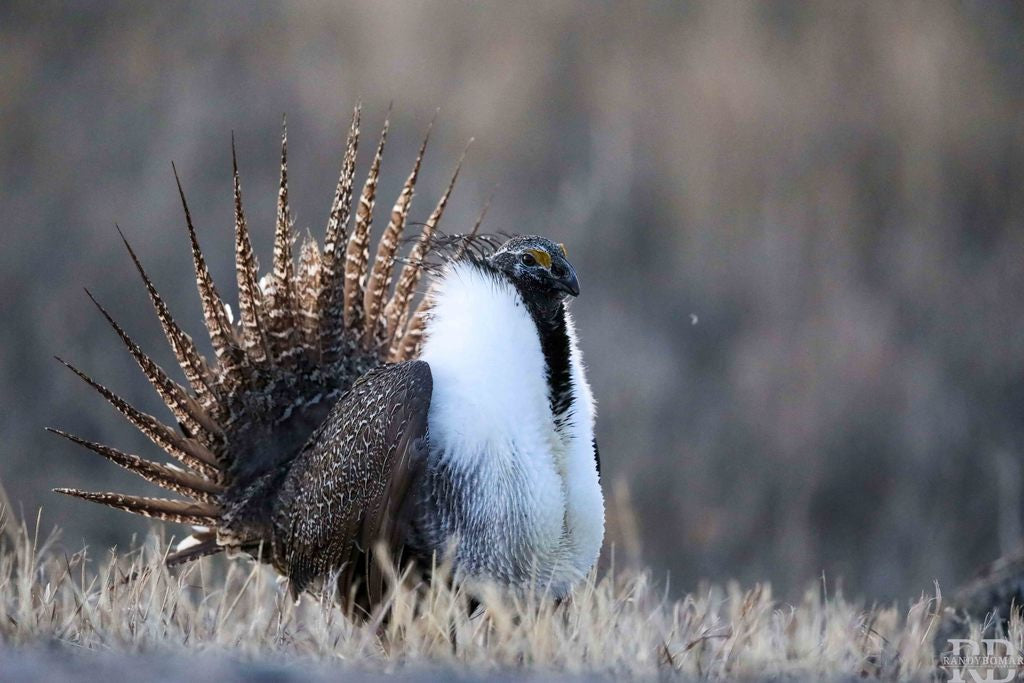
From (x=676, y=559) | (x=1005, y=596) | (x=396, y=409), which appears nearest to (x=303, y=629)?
(x=396, y=409)

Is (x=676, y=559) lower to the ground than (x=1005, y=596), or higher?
lower

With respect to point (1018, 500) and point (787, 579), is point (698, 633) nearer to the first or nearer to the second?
point (787, 579)

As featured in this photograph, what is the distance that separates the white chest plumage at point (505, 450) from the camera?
2.73m

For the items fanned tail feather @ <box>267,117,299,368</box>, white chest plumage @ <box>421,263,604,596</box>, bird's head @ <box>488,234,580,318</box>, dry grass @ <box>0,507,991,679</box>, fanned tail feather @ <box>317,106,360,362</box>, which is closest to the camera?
dry grass @ <box>0,507,991,679</box>

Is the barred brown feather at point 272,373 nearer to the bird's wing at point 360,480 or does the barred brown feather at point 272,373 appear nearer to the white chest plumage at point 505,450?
the bird's wing at point 360,480

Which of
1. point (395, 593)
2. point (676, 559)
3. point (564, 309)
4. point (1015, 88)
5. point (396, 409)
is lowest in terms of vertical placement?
point (676, 559)

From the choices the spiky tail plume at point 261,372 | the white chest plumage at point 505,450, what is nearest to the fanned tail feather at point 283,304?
the spiky tail plume at point 261,372

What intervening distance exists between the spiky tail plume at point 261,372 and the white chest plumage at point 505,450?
18.5 inches

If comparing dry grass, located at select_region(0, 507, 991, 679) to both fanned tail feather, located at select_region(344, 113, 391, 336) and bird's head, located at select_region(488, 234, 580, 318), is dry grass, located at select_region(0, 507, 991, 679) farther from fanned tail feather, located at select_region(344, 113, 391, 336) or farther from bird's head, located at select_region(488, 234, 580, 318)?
fanned tail feather, located at select_region(344, 113, 391, 336)

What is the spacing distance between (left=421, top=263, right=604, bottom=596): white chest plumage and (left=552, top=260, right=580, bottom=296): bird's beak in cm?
10

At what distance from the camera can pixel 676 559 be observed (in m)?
5.66

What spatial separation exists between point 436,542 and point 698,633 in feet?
2.03

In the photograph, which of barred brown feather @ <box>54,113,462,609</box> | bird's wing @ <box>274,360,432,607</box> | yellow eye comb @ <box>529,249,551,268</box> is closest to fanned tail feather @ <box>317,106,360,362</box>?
barred brown feather @ <box>54,113,462,609</box>

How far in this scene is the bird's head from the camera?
2.88 metres
